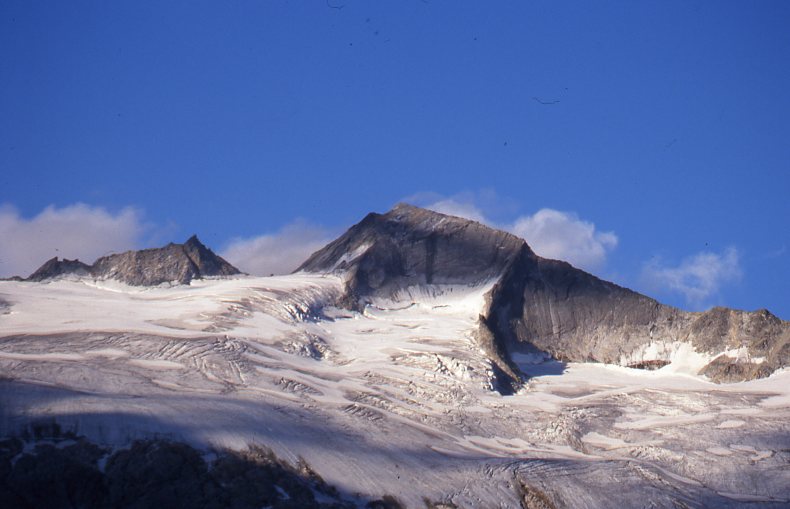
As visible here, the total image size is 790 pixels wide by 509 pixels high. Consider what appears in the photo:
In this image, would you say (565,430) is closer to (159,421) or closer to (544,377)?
(544,377)

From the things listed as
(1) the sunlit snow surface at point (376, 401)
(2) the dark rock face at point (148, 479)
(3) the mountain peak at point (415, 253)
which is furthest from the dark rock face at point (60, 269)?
(2) the dark rock face at point (148, 479)

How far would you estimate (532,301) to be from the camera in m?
172

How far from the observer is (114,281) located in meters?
166

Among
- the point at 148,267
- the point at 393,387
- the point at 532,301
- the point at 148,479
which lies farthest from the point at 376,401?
the point at 148,267

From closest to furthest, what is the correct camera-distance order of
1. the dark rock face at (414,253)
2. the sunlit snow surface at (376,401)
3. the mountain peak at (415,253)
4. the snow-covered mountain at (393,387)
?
1. the snow-covered mountain at (393,387)
2. the sunlit snow surface at (376,401)
3. the dark rock face at (414,253)
4. the mountain peak at (415,253)

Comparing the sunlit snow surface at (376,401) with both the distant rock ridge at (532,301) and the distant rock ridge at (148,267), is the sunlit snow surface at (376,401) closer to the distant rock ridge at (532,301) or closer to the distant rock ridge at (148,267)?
the distant rock ridge at (532,301)

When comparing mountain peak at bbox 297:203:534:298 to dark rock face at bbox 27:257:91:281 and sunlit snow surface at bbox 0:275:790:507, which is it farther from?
dark rock face at bbox 27:257:91:281

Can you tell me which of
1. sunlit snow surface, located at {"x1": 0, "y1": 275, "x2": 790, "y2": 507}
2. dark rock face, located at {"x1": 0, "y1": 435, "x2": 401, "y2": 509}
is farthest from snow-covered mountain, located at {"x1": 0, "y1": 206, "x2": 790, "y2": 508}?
sunlit snow surface, located at {"x1": 0, "y1": 275, "x2": 790, "y2": 507}

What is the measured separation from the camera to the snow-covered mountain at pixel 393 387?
288 feet

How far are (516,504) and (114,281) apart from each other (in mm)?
Result: 89400

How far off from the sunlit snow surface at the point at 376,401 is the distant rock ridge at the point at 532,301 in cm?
452

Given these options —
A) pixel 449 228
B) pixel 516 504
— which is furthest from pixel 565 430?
pixel 449 228

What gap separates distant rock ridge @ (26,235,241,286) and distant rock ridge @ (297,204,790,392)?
56.0ft

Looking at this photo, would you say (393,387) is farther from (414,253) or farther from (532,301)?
(414,253)
